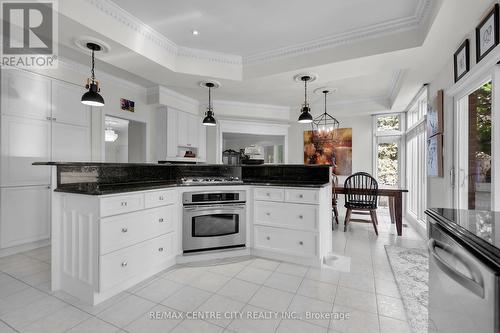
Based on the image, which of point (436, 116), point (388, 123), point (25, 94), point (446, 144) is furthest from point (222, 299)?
point (388, 123)

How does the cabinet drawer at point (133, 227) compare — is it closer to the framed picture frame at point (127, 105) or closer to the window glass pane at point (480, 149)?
the framed picture frame at point (127, 105)

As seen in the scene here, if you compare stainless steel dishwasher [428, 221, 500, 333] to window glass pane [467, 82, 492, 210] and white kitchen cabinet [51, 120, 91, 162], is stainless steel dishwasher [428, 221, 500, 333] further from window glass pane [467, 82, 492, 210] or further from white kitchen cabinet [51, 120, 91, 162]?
white kitchen cabinet [51, 120, 91, 162]

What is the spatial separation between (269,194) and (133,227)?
1.48 metres

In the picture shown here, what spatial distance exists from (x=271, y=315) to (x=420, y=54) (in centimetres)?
319

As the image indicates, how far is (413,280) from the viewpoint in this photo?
7.53ft

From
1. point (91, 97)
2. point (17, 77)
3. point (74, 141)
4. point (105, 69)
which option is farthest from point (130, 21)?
point (74, 141)

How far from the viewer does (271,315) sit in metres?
1.78

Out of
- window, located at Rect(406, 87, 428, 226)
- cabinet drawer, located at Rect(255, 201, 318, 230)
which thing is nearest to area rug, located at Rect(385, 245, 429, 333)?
cabinet drawer, located at Rect(255, 201, 318, 230)

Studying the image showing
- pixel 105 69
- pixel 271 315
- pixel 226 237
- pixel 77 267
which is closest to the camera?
pixel 271 315

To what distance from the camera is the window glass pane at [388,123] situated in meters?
5.50

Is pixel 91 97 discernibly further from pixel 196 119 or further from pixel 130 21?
pixel 196 119

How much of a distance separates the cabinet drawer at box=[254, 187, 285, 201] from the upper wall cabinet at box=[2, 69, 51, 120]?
3114mm

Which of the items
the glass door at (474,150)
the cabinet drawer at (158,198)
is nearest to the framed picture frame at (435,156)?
the glass door at (474,150)

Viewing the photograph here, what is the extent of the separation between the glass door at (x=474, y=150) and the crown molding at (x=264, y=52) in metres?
1.00
